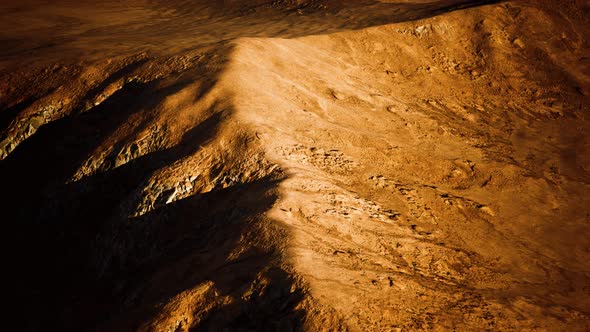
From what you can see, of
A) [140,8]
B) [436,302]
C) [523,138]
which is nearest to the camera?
[436,302]

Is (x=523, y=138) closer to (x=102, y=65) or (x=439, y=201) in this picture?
(x=439, y=201)

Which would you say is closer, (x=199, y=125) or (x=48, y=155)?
(x=199, y=125)

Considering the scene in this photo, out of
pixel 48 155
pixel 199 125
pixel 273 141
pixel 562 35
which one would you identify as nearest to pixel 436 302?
pixel 273 141

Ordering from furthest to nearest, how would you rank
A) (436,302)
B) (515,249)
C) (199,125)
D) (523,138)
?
(523,138) → (199,125) → (515,249) → (436,302)

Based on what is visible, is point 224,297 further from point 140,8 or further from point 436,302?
point 140,8

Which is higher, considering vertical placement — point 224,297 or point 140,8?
point 140,8

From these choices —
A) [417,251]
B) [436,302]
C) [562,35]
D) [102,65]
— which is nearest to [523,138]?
[562,35]

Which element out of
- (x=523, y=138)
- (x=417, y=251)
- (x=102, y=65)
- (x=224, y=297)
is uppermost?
(x=102, y=65)
